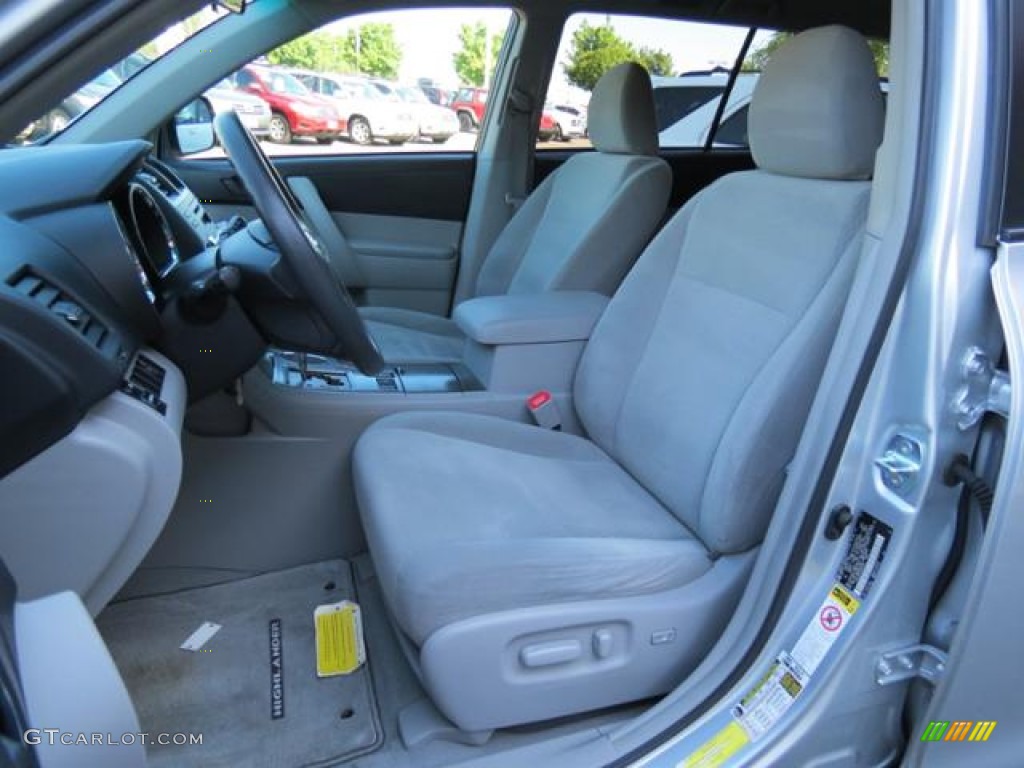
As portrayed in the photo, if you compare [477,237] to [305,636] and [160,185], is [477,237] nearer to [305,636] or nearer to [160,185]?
[160,185]

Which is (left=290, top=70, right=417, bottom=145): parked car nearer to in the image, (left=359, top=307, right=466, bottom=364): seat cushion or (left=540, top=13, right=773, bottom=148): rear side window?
(left=540, top=13, right=773, bottom=148): rear side window

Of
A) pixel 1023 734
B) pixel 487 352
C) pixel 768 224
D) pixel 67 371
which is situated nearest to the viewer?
pixel 67 371

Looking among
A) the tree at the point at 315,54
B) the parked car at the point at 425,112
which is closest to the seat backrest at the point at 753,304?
the tree at the point at 315,54

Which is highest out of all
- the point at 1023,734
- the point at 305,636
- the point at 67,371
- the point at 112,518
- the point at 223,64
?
the point at 223,64

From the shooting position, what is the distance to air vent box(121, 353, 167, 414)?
3.60 ft

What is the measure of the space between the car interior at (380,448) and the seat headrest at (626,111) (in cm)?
49

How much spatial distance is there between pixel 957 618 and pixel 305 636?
1.11 meters

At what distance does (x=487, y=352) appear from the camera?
1880mm

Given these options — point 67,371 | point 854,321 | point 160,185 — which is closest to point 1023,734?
point 854,321

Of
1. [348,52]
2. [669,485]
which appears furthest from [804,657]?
[348,52]

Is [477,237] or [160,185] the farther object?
[477,237]

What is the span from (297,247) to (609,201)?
3.68ft

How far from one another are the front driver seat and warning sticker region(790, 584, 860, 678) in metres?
0.18

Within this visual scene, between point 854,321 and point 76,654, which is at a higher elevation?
point 854,321
